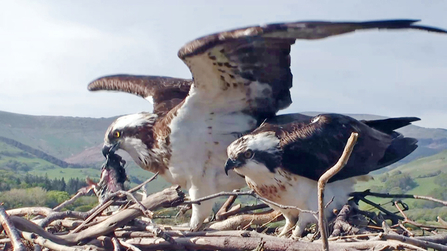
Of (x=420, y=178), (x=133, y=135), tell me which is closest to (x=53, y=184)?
(x=133, y=135)

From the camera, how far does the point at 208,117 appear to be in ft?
15.6

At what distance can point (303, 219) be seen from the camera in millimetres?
4137

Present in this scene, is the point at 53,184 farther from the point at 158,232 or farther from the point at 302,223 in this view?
the point at 158,232

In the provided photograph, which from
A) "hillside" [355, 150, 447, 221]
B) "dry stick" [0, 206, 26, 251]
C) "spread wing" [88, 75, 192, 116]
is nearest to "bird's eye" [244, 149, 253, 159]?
"spread wing" [88, 75, 192, 116]

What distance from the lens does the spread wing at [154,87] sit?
5465 millimetres

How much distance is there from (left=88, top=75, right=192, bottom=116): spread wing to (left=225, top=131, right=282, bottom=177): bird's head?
4.01 feet

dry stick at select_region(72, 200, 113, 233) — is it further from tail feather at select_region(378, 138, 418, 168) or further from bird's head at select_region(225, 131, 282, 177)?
tail feather at select_region(378, 138, 418, 168)

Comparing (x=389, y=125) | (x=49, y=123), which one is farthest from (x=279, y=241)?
(x=49, y=123)

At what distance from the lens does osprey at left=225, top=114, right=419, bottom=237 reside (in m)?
4.13

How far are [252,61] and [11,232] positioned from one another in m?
2.28

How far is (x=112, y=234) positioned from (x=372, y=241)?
1643 millimetres

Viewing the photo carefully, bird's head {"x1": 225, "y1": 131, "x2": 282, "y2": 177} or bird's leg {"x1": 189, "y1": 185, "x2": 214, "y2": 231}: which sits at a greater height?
bird's head {"x1": 225, "y1": 131, "x2": 282, "y2": 177}

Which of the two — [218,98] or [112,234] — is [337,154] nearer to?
[218,98]

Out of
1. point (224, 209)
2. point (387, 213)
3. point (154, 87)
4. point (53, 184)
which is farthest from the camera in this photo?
point (53, 184)
